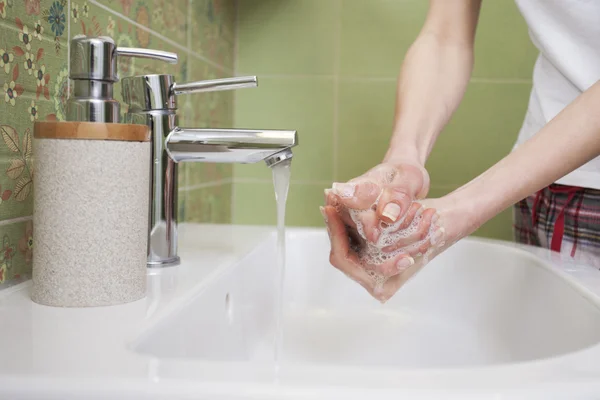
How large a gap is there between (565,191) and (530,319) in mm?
189

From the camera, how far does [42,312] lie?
44cm

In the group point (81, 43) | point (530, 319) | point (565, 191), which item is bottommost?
point (530, 319)

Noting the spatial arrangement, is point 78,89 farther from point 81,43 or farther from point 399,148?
point 399,148

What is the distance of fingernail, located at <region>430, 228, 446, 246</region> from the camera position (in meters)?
0.49

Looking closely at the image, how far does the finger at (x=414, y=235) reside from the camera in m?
0.48

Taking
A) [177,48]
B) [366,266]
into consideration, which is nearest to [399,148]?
[366,266]

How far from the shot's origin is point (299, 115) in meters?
1.32

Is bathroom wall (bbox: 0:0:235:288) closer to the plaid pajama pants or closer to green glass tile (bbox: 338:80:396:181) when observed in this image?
green glass tile (bbox: 338:80:396:181)

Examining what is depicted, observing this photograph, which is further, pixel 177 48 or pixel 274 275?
pixel 177 48

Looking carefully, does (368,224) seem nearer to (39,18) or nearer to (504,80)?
(39,18)

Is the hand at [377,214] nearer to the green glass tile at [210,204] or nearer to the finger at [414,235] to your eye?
the finger at [414,235]

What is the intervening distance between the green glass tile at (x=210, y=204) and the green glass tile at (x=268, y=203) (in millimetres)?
34

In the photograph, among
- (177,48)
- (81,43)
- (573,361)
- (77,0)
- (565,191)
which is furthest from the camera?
(177,48)

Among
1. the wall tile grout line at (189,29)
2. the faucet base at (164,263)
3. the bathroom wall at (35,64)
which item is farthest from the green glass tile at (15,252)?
the wall tile grout line at (189,29)
